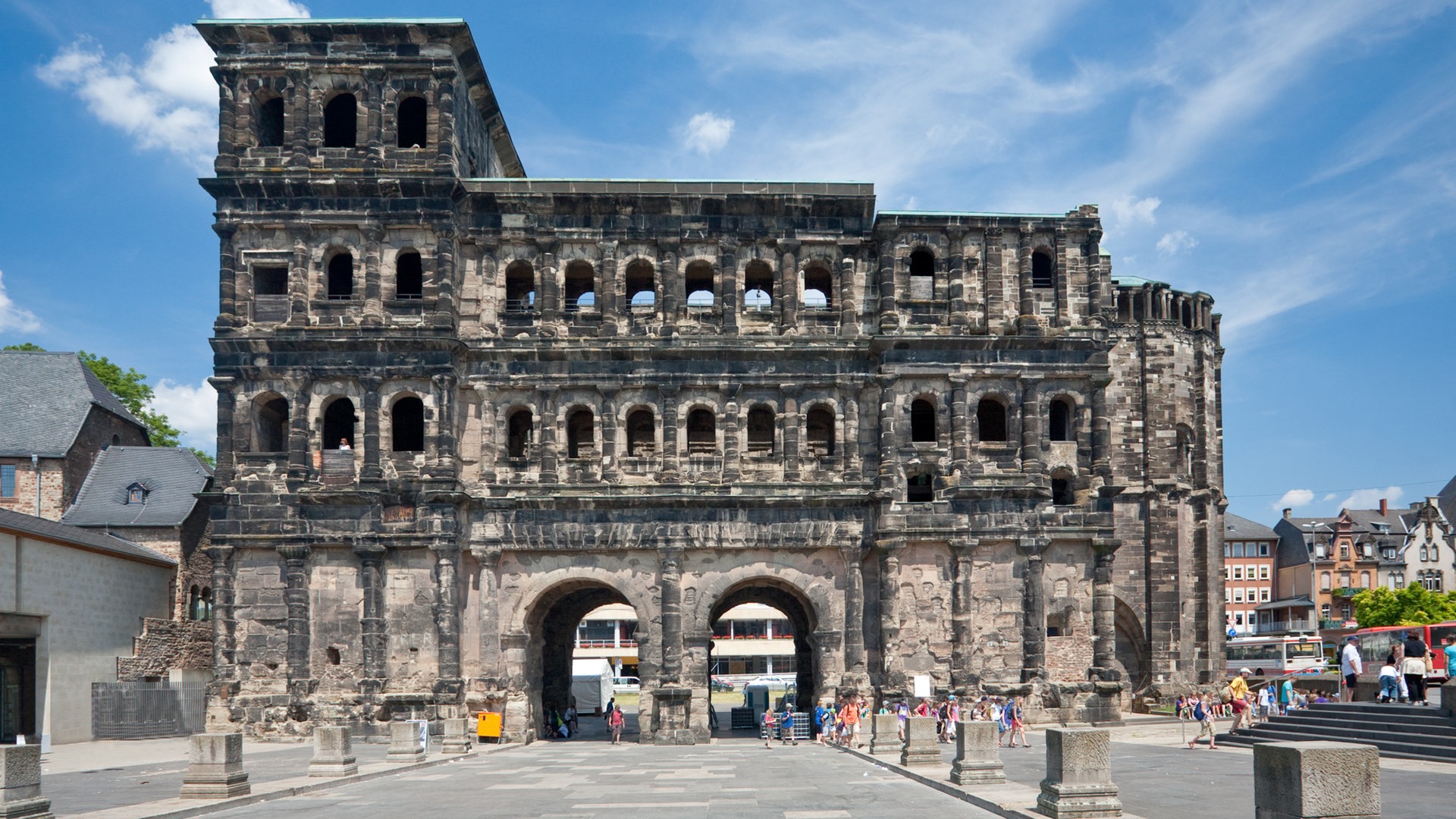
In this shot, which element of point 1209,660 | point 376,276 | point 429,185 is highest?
A: point 429,185

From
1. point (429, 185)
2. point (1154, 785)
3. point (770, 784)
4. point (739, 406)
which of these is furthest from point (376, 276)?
point (1154, 785)

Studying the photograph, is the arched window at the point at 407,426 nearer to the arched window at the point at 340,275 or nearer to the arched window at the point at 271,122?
the arched window at the point at 340,275

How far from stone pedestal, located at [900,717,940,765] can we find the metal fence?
25470mm

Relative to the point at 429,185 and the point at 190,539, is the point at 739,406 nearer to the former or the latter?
the point at 429,185

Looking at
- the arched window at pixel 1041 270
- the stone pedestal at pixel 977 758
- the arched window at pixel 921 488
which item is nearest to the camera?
the stone pedestal at pixel 977 758

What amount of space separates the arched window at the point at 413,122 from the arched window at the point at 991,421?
71.1ft

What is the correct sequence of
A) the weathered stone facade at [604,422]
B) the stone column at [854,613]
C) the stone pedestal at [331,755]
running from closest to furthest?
the stone pedestal at [331,755] < the weathered stone facade at [604,422] < the stone column at [854,613]

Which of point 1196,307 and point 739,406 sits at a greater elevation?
point 1196,307

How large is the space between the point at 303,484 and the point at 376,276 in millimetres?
7145

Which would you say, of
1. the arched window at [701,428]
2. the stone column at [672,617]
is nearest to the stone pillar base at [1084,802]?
the stone column at [672,617]

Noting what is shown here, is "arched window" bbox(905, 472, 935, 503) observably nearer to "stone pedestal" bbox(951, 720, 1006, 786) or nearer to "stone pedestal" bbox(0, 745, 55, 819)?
"stone pedestal" bbox(951, 720, 1006, 786)

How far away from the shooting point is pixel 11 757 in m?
17.6

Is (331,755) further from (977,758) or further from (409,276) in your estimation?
(409,276)

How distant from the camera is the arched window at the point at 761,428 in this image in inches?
1640
